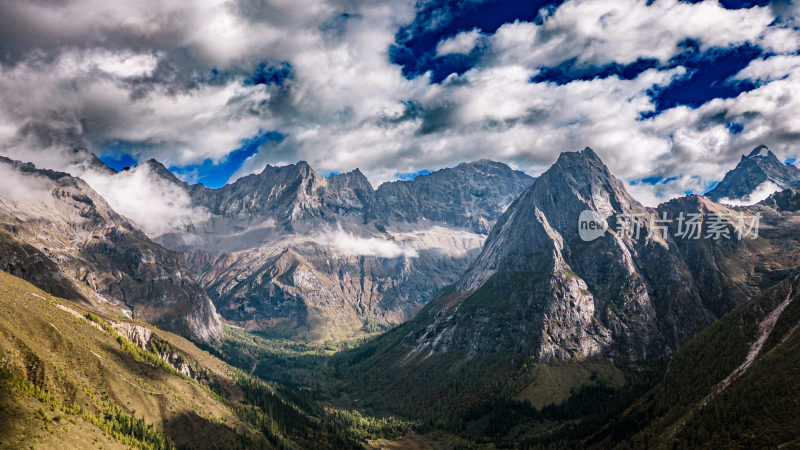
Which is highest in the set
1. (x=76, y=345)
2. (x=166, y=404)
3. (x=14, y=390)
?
(x=76, y=345)

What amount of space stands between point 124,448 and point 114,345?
8177 centimetres

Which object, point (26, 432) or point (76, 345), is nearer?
point (26, 432)

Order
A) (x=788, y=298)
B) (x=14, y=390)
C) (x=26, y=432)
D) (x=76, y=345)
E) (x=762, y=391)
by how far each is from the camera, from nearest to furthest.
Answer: (x=26, y=432) → (x=14, y=390) → (x=762, y=391) → (x=76, y=345) → (x=788, y=298)

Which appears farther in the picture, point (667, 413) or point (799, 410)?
point (667, 413)

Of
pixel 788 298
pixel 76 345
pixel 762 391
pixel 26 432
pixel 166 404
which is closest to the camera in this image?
pixel 26 432

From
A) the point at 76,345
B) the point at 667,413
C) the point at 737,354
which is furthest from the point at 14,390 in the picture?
the point at 737,354

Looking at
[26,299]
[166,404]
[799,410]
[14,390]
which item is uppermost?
[26,299]

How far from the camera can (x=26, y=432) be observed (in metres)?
106

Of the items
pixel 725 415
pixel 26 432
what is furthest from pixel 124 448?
pixel 725 415

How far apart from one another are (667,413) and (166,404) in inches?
8711

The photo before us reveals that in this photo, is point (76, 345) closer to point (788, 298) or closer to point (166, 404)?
point (166, 404)

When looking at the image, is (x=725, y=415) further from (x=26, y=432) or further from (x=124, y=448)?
(x=26, y=432)

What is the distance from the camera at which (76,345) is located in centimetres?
16288

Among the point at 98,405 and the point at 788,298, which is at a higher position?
the point at 98,405
